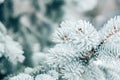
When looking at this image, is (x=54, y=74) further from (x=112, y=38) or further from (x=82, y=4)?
(x=82, y=4)

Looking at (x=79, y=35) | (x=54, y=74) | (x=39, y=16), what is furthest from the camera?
(x=39, y=16)

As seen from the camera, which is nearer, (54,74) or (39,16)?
(54,74)

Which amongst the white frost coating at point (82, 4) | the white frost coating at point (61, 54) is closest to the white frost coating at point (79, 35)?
the white frost coating at point (61, 54)

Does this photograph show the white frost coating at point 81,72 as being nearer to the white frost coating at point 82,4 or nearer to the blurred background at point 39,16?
the blurred background at point 39,16

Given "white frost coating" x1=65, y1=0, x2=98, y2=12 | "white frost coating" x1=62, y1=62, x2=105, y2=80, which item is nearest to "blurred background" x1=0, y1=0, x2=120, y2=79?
"white frost coating" x1=65, y1=0, x2=98, y2=12

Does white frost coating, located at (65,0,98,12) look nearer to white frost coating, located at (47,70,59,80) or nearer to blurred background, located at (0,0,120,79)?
blurred background, located at (0,0,120,79)

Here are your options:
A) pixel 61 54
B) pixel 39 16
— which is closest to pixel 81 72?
pixel 61 54

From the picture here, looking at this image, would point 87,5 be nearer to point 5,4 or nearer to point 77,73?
point 5,4

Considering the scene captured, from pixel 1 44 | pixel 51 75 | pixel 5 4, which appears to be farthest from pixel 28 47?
pixel 51 75
